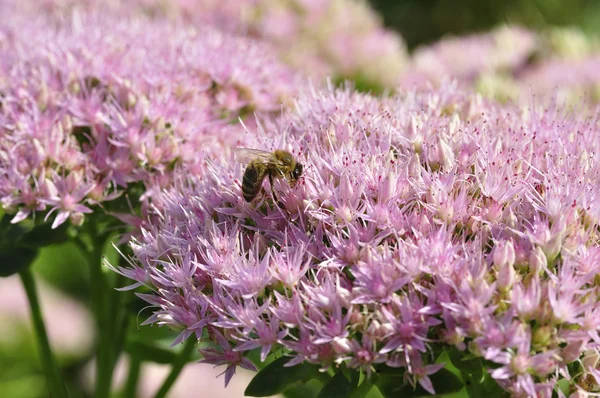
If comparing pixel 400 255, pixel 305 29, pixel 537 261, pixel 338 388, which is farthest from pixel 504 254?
pixel 305 29

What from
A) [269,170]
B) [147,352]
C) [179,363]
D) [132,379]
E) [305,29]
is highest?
[269,170]

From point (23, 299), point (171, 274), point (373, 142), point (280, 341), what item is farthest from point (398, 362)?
point (23, 299)

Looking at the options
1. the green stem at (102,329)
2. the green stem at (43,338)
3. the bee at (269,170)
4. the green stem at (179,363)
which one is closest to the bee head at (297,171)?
the bee at (269,170)

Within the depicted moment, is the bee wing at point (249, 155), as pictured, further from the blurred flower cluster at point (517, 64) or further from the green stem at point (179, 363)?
the blurred flower cluster at point (517, 64)

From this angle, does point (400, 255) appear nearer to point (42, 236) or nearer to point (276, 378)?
point (276, 378)

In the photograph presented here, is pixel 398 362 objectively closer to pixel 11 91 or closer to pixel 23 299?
pixel 11 91
